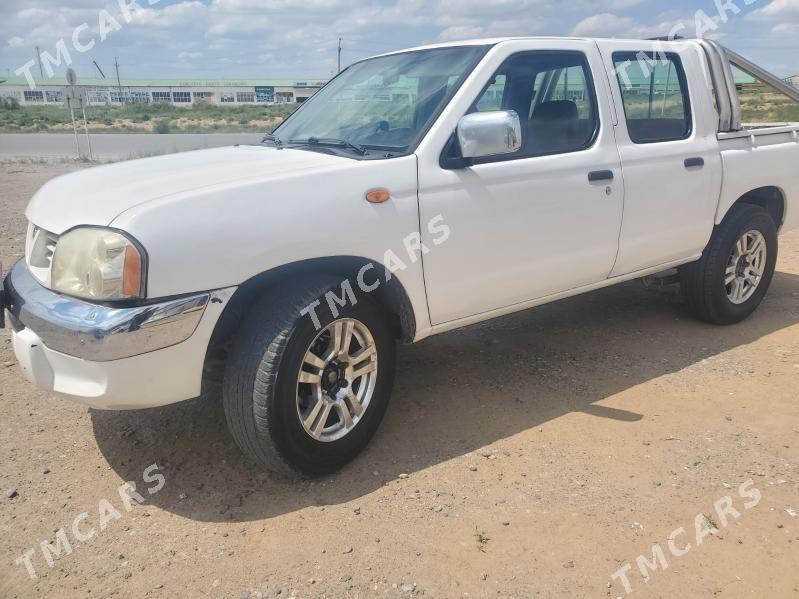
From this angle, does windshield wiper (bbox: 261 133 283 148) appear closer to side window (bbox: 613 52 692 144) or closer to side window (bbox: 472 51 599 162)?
side window (bbox: 472 51 599 162)

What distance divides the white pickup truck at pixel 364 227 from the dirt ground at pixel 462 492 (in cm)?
37

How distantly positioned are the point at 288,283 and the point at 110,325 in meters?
0.80

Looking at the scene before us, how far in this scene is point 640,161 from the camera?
13.8 ft

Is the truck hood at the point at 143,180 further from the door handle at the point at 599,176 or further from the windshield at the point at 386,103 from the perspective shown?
the door handle at the point at 599,176

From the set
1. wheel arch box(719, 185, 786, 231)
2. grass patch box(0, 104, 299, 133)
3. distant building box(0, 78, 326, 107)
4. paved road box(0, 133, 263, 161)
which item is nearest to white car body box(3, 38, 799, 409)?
wheel arch box(719, 185, 786, 231)

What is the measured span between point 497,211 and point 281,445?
1595 mm

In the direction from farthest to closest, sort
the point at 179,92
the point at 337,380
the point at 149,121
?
1. the point at 179,92
2. the point at 149,121
3. the point at 337,380

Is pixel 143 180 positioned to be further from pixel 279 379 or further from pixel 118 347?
pixel 279 379

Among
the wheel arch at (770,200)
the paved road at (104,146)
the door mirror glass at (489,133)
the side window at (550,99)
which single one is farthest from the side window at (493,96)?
the paved road at (104,146)

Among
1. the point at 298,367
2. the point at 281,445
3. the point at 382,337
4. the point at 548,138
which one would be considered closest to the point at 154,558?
the point at 281,445

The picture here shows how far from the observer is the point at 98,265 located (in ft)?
8.59

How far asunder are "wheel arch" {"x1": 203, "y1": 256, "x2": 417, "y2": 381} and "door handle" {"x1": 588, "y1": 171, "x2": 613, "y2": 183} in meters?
1.42

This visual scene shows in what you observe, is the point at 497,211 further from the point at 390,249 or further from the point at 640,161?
the point at 640,161

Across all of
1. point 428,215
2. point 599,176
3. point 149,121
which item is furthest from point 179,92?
point 428,215
